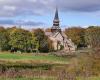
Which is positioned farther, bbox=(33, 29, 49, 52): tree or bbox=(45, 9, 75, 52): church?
bbox=(45, 9, 75, 52): church

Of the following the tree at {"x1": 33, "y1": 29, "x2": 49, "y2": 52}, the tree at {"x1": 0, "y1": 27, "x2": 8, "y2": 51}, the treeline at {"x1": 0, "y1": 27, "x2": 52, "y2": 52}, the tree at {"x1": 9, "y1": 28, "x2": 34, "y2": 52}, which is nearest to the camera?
the tree at {"x1": 0, "y1": 27, "x2": 8, "y2": 51}

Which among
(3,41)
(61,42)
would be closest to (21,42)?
(3,41)

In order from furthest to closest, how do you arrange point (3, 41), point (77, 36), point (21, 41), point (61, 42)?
point (77, 36), point (61, 42), point (21, 41), point (3, 41)

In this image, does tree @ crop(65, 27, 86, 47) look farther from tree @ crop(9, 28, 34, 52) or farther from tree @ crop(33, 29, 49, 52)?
tree @ crop(9, 28, 34, 52)

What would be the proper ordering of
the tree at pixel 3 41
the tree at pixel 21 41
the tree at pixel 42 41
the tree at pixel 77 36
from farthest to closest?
the tree at pixel 77 36, the tree at pixel 42 41, the tree at pixel 21 41, the tree at pixel 3 41

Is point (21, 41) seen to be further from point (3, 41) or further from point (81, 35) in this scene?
point (81, 35)

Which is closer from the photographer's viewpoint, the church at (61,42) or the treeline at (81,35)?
the treeline at (81,35)

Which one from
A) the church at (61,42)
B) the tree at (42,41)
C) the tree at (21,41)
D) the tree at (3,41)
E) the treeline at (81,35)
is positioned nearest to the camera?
the tree at (3,41)

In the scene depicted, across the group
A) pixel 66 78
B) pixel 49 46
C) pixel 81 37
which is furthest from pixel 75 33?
pixel 66 78

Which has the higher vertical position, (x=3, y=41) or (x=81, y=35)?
(x=81, y=35)

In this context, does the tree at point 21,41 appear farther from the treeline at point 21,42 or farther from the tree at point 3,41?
the tree at point 3,41

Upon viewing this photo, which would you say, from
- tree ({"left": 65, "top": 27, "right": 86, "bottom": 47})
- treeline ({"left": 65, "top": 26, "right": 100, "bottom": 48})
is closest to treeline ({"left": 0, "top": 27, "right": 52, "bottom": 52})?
Result: treeline ({"left": 65, "top": 26, "right": 100, "bottom": 48})

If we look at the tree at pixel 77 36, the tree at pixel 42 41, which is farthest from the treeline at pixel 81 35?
the tree at pixel 42 41

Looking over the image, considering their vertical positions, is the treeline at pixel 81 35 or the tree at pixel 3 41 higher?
the treeline at pixel 81 35
